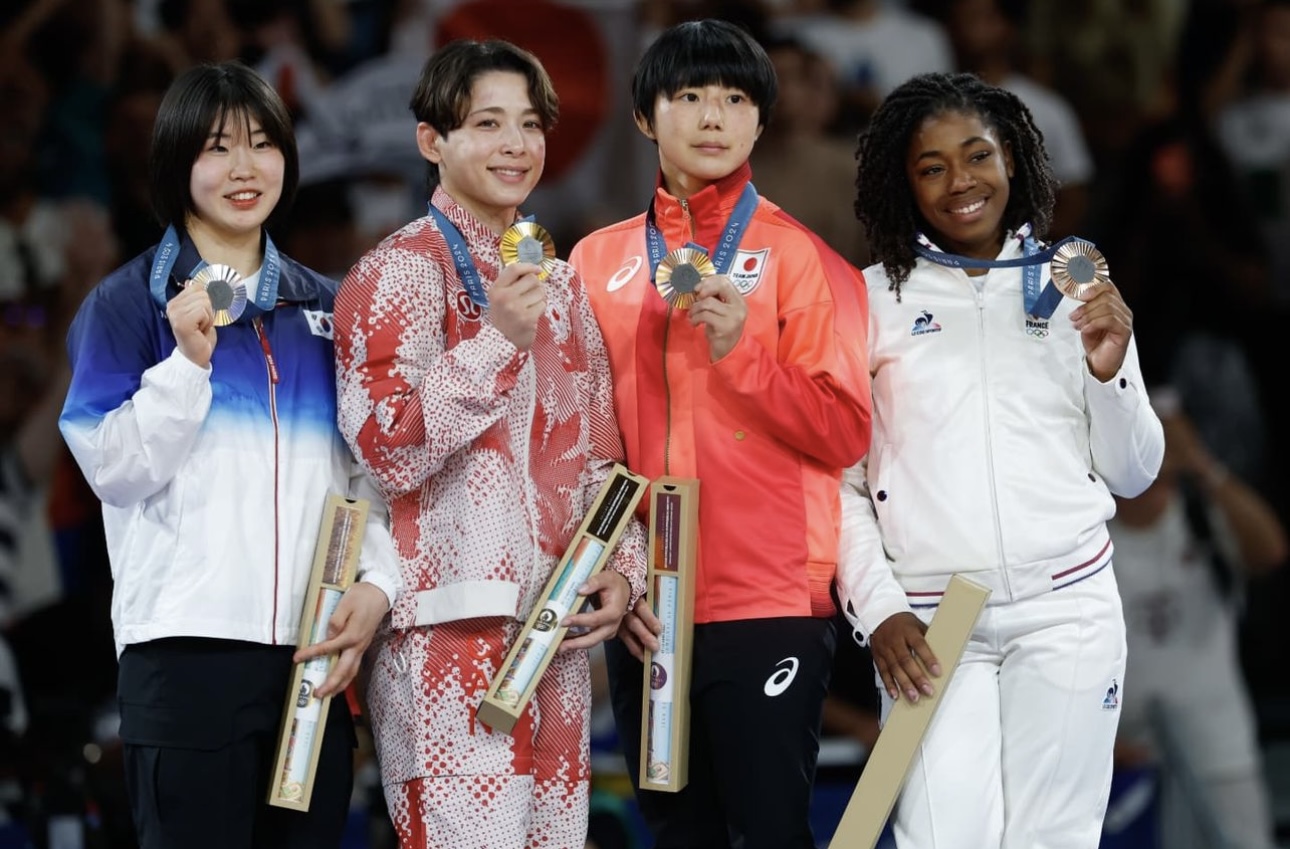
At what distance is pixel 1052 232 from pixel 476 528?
12.6 feet

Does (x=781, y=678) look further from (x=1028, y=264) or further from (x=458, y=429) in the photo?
(x=1028, y=264)

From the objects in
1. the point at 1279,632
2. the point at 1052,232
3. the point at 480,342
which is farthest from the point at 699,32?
the point at 1279,632

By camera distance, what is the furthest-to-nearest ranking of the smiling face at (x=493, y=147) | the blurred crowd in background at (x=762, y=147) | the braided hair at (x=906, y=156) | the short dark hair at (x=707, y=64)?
the blurred crowd in background at (x=762, y=147)
the braided hair at (x=906, y=156)
the short dark hair at (x=707, y=64)
the smiling face at (x=493, y=147)

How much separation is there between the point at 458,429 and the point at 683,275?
466mm

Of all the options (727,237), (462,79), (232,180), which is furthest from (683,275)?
(232,180)

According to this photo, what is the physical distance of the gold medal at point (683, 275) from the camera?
296 centimetres

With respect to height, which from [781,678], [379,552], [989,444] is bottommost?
[781,678]

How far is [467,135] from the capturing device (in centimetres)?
304

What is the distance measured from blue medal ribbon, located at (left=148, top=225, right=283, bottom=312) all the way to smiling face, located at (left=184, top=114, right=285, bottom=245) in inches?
1.9

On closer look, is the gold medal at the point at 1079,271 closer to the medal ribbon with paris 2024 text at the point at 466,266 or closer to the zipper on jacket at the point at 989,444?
the zipper on jacket at the point at 989,444

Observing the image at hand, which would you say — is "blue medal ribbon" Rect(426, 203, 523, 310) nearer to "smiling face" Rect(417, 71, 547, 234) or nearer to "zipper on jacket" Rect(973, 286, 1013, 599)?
"smiling face" Rect(417, 71, 547, 234)

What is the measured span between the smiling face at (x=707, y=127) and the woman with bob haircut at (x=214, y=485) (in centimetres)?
70

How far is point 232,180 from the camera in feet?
9.81

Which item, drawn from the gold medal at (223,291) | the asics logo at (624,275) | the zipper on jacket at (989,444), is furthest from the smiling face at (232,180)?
the zipper on jacket at (989,444)
